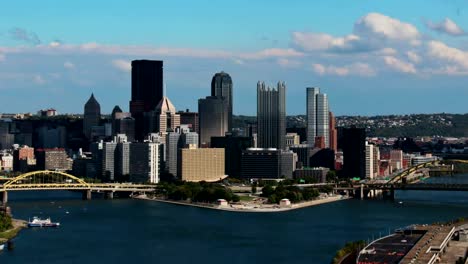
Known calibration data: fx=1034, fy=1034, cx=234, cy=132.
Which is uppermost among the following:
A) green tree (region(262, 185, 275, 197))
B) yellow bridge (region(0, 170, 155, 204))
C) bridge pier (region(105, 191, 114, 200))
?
yellow bridge (region(0, 170, 155, 204))

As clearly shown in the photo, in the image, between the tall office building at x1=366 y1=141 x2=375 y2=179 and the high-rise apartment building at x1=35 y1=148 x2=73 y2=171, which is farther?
the high-rise apartment building at x1=35 y1=148 x2=73 y2=171

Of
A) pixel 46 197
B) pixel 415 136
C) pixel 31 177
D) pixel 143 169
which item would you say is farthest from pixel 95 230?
pixel 415 136

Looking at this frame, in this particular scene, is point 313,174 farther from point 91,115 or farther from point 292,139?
point 91,115

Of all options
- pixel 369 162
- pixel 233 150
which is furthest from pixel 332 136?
pixel 233 150

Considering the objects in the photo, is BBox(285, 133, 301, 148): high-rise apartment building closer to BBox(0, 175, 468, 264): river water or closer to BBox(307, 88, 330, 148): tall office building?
BBox(307, 88, 330, 148): tall office building

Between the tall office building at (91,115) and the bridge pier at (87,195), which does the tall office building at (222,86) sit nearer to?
the tall office building at (91,115)

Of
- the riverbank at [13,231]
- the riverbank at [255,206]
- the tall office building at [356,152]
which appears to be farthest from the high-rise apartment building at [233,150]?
the riverbank at [13,231]

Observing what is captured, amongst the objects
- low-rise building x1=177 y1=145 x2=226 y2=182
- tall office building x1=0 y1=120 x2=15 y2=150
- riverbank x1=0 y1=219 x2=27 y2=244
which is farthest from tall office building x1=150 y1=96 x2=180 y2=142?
riverbank x1=0 y1=219 x2=27 y2=244
